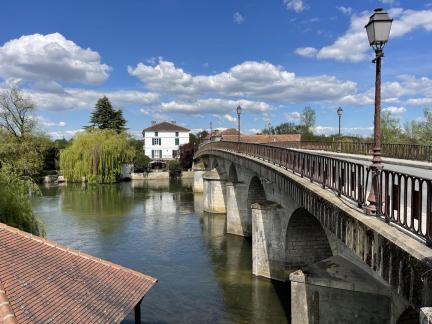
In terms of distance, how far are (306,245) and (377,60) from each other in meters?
12.9

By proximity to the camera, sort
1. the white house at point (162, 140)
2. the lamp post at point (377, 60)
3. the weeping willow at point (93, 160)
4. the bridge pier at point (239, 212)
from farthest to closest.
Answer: the white house at point (162, 140), the weeping willow at point (93, 160), the bridge pier at point (239, 212), the lamp post at point (377, 60)

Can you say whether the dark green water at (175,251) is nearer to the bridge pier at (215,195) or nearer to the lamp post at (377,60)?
the bridge pier at (215,195)

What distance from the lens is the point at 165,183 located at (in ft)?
224

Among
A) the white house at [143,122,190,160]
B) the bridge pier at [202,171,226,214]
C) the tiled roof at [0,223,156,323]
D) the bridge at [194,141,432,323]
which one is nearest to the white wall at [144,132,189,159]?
the white house at [143,122,190,160]

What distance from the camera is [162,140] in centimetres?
9700

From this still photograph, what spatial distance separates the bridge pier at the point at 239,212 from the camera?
1137 inches

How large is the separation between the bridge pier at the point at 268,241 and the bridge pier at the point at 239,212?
30.2 ft

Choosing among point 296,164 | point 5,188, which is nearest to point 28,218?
point 5,188

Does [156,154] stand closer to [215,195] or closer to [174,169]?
[174,169]

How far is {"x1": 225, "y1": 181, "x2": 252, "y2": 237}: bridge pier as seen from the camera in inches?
1137

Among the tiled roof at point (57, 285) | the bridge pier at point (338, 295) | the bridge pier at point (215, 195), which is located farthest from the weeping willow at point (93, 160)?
the tiled roof at point (57, 285)

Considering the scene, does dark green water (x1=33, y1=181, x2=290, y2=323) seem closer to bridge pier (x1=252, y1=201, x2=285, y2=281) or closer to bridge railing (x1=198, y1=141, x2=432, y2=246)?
bridge pier (x1=252, y1=201, x2=285, y2=281)

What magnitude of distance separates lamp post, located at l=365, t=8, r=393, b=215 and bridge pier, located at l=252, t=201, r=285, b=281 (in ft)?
37.1

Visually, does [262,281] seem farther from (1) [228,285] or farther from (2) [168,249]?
(2) [168,249]
